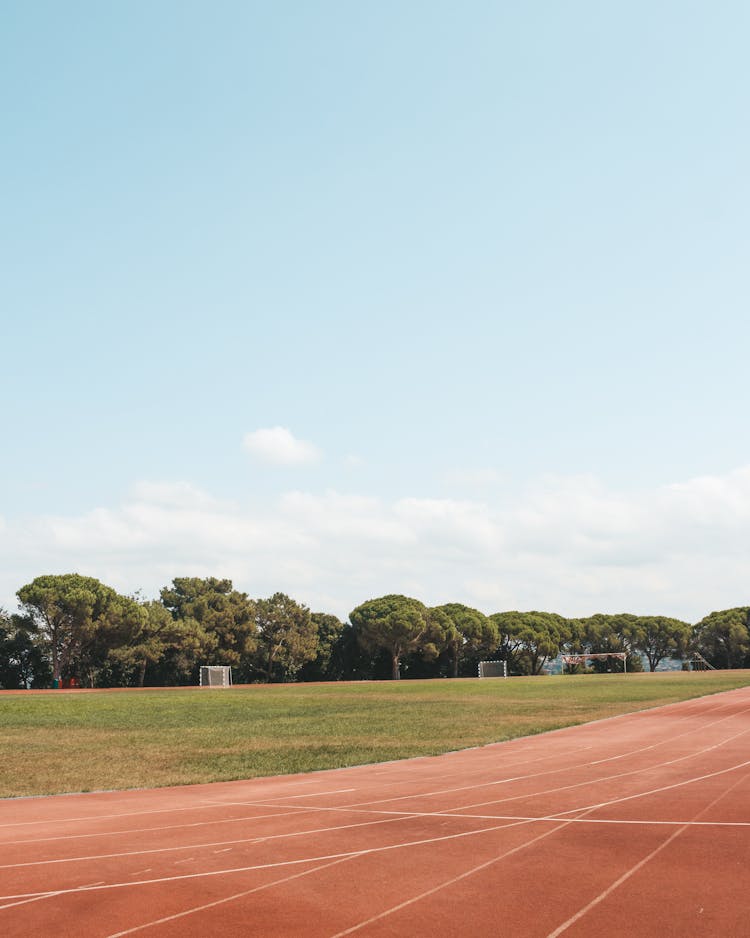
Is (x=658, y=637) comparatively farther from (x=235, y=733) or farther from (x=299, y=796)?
(x=299, y=796)

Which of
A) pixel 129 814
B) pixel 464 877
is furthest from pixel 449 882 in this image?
pixel 129 814

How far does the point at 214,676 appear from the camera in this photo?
80.9 metres

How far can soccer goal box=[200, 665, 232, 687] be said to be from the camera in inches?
3162

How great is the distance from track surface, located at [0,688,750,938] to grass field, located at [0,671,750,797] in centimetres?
266

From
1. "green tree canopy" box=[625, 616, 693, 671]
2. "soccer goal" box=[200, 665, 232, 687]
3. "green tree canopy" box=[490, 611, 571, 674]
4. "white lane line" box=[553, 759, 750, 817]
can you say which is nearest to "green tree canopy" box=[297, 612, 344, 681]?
"soccer goal" box=[200, 665, 232, 687]

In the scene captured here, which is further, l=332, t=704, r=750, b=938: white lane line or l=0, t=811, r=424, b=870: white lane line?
l=0, t=811, r=424, b=870: white lane line

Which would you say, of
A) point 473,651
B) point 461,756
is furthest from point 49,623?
point 461,756

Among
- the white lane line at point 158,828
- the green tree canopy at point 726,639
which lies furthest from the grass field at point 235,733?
the green tree canopy at point 726,639

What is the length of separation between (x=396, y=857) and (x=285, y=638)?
283 feet

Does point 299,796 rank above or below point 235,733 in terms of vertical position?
above

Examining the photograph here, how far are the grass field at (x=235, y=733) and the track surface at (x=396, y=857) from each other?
2.66 meters

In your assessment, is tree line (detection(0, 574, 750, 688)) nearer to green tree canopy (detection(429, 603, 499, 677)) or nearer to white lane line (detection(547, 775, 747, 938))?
green tree canopy (detection(429, 603, 499, 677))

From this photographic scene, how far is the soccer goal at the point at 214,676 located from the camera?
263ft

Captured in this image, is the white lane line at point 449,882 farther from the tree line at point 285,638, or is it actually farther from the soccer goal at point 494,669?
the soccer goal at point 494,669
